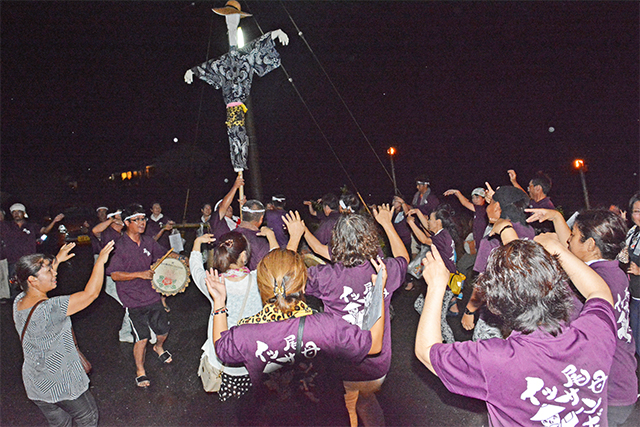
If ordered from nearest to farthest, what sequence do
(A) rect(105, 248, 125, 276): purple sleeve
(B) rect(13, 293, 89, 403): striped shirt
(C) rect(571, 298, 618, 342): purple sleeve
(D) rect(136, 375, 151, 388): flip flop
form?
(C) rect(571, 298, 618, 342): purple sleeve → (B) rect(13, 293, 89, 403): striped shirt → (A) rect(105, 248, 125, 276): purple sleeve → (D) rect(136, 375, 151, 388): flip flop

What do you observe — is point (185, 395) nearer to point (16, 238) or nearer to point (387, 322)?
point (387, 322)

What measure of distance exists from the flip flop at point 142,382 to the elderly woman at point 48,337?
1682 millimetres

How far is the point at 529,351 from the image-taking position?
158cm

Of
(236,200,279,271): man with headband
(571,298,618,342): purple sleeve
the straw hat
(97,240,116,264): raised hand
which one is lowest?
(236,200,279,271): man with headband

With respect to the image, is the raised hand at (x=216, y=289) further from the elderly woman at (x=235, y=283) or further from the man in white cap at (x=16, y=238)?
the man in white cap at (x=16, y=238)

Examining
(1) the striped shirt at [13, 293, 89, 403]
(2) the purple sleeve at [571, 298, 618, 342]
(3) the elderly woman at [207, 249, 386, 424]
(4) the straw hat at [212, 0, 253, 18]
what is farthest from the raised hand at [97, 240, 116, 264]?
(4) the straw hat at [212, 0, 253, 18]

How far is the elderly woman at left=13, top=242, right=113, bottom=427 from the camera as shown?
275 centimetres

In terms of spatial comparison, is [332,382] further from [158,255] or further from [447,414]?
[158,255]

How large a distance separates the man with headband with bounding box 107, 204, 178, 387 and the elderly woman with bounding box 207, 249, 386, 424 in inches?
105

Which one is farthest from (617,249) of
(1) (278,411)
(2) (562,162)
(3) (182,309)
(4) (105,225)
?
(2) (562,162)

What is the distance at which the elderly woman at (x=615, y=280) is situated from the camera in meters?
2.32

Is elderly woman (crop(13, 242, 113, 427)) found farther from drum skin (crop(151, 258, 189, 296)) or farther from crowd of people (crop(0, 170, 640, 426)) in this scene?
drum skin (crop(151, 258, 189, 296))

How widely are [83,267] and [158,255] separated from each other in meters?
8.44

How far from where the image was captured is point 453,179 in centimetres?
1535
